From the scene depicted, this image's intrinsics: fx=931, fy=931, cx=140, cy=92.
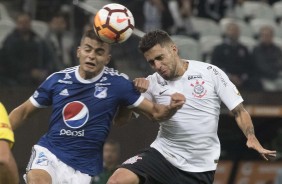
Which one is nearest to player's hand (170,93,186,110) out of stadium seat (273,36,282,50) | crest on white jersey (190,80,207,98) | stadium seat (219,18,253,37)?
crest on white jersey (190,80,207,98)

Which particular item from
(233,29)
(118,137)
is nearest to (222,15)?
(233,29)

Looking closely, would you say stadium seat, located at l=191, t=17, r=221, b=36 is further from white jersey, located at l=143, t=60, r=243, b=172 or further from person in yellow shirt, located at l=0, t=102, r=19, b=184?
person in yellow shirt, located at l=0, t=102, r=19, b=184

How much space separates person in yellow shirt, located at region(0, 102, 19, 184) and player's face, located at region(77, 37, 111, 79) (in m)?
2.56

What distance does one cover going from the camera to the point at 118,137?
12.0 metres

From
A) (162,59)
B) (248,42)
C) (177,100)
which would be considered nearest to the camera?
(177,100)

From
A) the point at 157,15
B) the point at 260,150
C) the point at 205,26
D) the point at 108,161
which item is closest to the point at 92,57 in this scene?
the point at 260,150

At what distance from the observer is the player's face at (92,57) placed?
322 inches

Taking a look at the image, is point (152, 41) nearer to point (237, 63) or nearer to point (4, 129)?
point (4, 129)

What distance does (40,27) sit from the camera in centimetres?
1199

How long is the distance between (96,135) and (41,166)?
1.83 feet

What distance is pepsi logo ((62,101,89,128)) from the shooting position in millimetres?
8141

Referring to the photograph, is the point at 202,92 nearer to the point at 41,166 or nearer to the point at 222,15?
the point at 41,166

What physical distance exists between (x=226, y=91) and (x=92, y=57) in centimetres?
126

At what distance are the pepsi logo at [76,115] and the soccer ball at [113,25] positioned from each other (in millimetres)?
624
